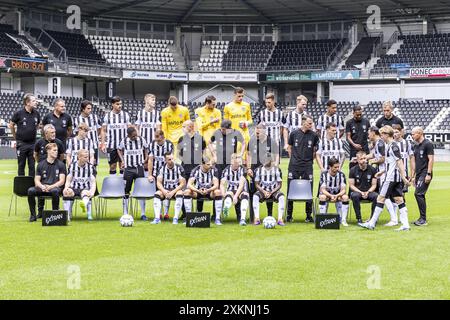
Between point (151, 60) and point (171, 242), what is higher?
point (151, 60)

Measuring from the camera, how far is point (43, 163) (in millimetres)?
13367

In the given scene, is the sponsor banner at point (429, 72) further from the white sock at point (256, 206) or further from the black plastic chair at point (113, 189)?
the black plastic chair at point (113, 189)

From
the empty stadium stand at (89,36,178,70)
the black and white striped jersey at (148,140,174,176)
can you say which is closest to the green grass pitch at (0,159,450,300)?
the black and white striped jersey at (148,140,174,176)

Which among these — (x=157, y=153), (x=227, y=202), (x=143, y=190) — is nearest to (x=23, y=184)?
(x=143, y=190)

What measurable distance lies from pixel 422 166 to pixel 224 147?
136 inches

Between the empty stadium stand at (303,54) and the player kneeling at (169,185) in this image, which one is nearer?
the player kneeling at (169,185)

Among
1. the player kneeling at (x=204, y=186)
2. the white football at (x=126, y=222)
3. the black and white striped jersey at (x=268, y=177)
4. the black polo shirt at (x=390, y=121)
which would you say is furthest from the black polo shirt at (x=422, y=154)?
the white football at (x=126, y=222)

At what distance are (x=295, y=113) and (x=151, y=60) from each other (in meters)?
38.9

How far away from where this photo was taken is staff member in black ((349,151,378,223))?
1320cm

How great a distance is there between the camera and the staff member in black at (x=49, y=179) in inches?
520

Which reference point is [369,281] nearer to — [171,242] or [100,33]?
[171,242]

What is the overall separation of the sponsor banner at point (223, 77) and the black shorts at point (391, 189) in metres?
40.0

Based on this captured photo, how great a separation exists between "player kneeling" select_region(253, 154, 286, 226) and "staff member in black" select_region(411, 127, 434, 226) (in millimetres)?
2387
